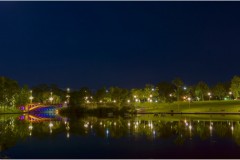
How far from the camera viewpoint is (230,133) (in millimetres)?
38625

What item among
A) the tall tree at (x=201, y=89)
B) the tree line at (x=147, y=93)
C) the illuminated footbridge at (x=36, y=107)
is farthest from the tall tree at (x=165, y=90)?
the illuminated footbridge at (x=36, y=107)

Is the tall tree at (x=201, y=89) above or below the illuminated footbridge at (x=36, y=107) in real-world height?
above

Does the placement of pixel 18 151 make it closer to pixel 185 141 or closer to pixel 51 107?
pixel 185 141

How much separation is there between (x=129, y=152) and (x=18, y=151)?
31.3ft

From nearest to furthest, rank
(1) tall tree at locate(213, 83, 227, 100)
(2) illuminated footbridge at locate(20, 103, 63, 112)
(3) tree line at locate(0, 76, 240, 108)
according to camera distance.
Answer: (3) tree line at locate(0, 76, 240, 108) → (1) tall tree at locate(213, 83, 227, 100) → (2) illuminated footbridge at locate(20, 103, 63, 112)

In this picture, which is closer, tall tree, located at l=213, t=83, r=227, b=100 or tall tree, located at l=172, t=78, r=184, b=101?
tall tree, located at l=172, t=78, r=184, b=101

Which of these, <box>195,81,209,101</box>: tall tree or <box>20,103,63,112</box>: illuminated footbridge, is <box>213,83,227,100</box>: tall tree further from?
<box>20,103,63,112</box>: illuminated footbridge

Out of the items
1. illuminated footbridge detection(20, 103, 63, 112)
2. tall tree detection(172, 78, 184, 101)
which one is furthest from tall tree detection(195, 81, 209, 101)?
illuminated footbridge detection(20, 103, 63, 112)

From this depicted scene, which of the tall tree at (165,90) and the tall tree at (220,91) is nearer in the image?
the tall tree at (165,90)

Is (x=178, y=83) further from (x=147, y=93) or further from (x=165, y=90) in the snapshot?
(x=147, y=93)

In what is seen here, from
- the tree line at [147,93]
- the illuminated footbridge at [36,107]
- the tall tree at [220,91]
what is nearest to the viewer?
the tree line at [147,93]

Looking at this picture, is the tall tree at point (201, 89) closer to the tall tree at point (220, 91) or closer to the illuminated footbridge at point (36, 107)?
the tall tree at point (220, 91)

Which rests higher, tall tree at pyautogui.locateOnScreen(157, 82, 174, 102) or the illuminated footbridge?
tall tree at pyautogui.locateOnScreen(157, 82, 174, 102)

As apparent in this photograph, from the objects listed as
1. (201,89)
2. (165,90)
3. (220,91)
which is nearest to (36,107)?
(165,90)
